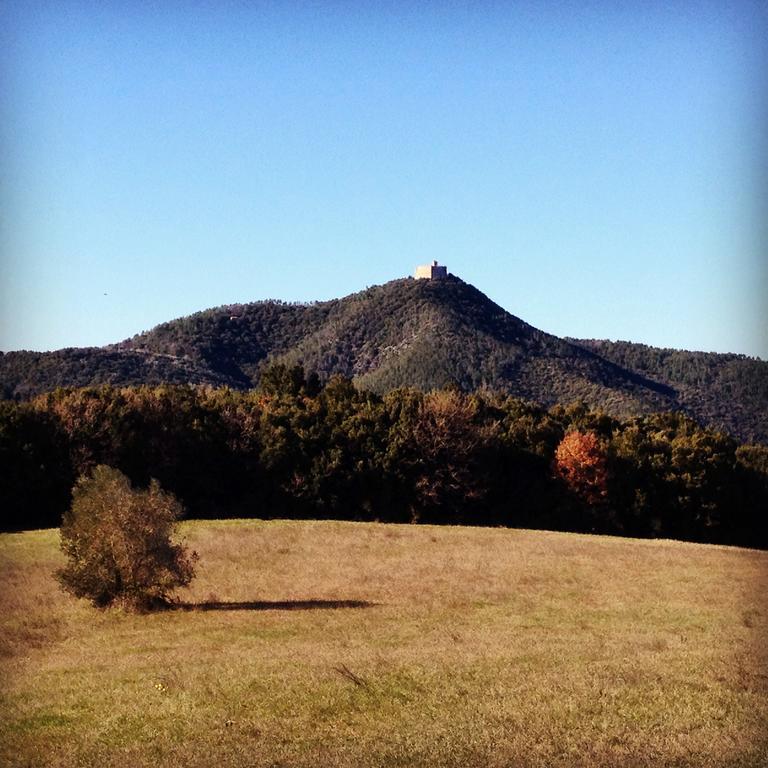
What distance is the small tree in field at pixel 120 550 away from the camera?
33.5 m

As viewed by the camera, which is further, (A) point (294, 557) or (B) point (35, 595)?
(A) point (294, 557)

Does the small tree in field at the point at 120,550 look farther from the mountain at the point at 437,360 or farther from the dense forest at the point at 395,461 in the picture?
the mountain at the point at 437,360

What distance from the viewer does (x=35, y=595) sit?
114 ft

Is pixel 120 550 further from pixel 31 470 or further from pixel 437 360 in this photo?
pixel 437 360

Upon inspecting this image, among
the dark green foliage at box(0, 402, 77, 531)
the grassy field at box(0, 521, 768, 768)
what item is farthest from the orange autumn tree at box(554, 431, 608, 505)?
the dark green foliage at box(0, 402, 77, 531)

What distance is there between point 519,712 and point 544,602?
665 inches

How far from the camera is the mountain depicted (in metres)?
130

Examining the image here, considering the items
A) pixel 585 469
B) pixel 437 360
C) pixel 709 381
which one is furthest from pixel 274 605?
pixel 437 360

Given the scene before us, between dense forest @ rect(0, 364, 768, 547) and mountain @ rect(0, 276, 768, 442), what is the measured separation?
3415 centimetres

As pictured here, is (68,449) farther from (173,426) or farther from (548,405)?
(548,405)

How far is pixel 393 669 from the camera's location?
23078 millimetres

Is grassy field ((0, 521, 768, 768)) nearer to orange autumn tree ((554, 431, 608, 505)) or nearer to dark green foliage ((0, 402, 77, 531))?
dark green foliage ((0, 402, 77, 531))

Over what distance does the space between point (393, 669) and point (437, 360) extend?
14029 cm


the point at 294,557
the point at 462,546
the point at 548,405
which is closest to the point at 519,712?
the point at 294,557
